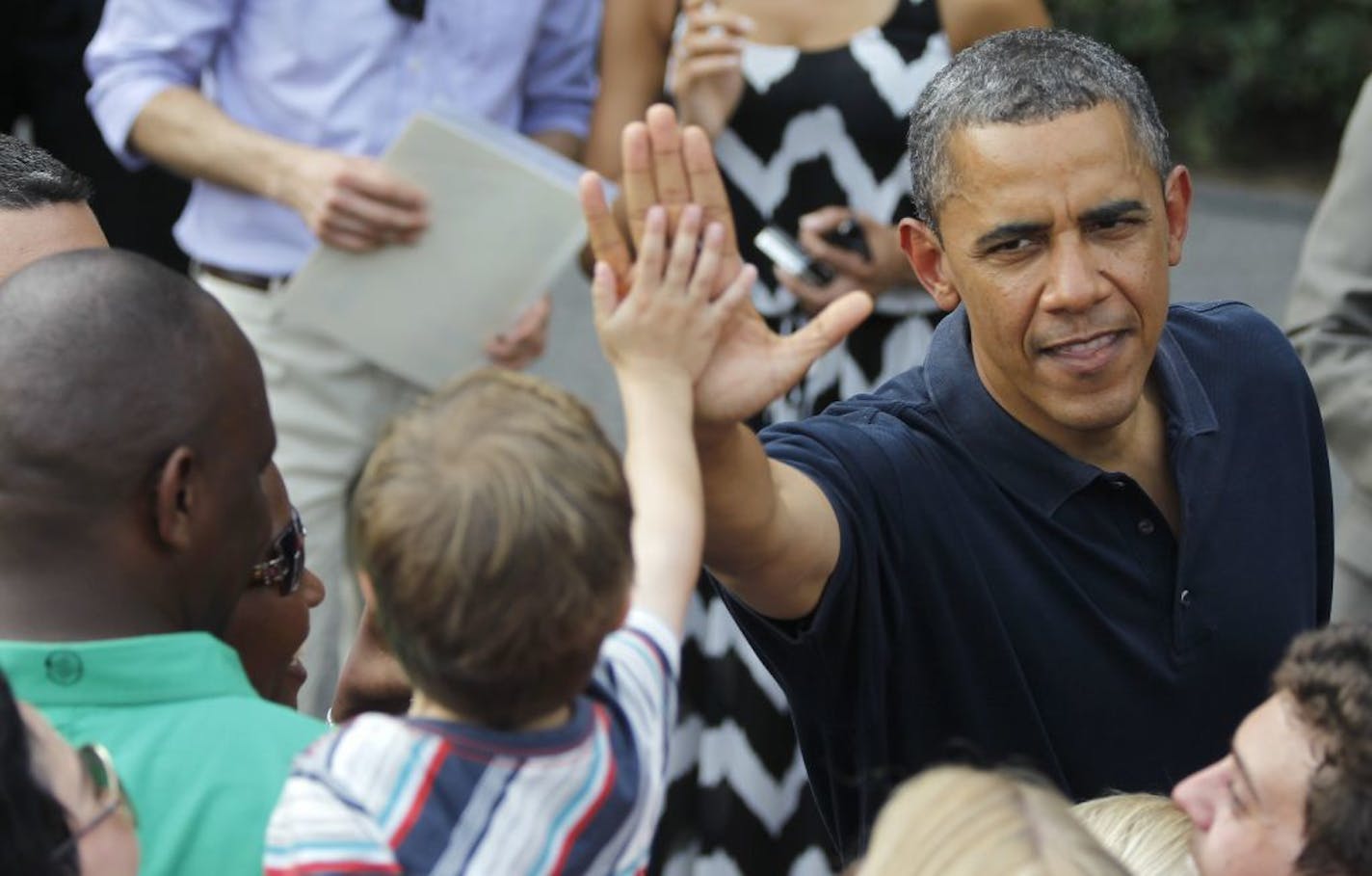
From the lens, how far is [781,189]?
380 centimetres

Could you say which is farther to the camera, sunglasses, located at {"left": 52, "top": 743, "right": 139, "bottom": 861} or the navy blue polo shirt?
the navy blue polo shirt

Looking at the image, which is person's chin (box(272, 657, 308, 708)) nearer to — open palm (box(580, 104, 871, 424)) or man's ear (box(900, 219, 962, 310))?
open palm (box(580, 104, 871, 424))

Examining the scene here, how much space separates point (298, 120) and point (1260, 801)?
8.30ft

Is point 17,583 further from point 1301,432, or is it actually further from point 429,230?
point 429,230

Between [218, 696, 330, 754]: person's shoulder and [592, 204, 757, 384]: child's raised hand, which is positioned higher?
[592, 204, 757, 384]: child's raised hand

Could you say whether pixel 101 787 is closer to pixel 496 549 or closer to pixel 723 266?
pixel 496 549

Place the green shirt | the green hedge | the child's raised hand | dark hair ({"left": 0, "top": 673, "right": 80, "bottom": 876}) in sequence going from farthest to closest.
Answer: the green hedge, the child's raised hand, the green shirt, dark hair ({"left": 0, "top": 673, "right": 80, "bottom": 876})

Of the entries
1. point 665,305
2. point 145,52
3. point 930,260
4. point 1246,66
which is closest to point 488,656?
point 665,305

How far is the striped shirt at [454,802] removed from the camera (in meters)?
1.69

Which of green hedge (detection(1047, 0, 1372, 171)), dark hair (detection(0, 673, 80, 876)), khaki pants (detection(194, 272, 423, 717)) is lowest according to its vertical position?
green hedge (detection(1047, 0, 1372, 171))

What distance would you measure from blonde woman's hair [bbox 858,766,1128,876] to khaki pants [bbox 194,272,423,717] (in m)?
2.33

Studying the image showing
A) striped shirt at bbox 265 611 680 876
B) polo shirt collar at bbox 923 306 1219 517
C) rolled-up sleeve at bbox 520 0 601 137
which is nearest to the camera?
striped shirt at bbox 265 611 680 876

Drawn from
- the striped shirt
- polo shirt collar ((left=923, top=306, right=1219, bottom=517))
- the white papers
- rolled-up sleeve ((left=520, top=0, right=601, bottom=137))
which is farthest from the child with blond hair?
rolled-up sleeve ((left=520, top=0, right=601, bottom=137))

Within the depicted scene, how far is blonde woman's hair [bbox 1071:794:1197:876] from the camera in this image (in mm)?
1992
